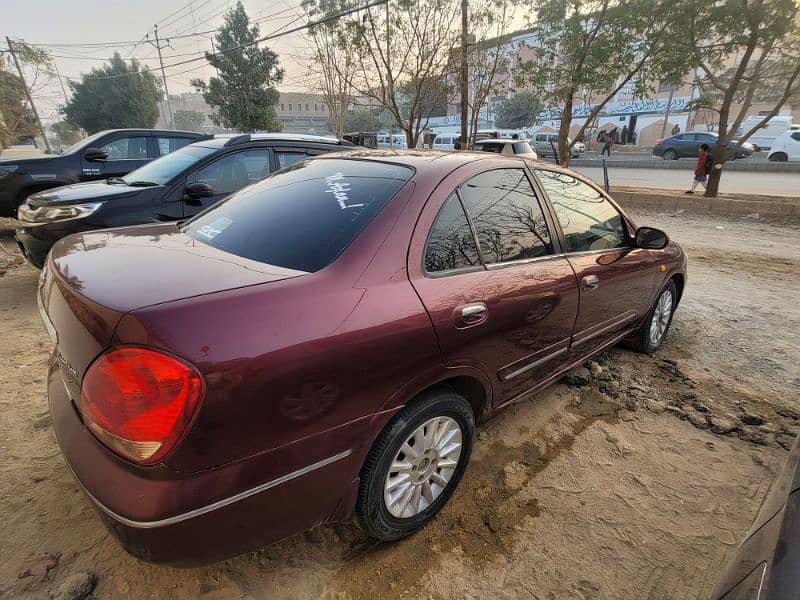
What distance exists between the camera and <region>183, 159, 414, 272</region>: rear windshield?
1705 millimetres

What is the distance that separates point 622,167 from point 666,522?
25.4 meters

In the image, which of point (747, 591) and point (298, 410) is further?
point (298, 410)

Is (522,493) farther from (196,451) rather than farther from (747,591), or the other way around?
(196,451)

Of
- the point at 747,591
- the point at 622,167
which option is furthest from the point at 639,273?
the point at 622,167

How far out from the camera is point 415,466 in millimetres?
1861

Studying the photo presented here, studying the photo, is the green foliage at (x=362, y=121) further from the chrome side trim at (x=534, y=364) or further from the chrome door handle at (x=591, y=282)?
the chrome side trim at (x=534, y=364)

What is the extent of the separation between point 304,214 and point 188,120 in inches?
3820

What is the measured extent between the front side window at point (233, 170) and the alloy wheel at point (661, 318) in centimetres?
387

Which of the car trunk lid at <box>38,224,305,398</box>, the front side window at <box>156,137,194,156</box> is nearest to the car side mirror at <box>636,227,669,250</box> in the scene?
the car trunk lid at <box>38,224,305,398</box>

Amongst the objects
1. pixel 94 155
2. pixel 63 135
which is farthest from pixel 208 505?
pixel 63 135

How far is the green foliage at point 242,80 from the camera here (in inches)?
1147

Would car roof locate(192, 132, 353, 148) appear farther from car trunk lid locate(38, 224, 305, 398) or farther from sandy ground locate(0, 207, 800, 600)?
car trunk lid locate(38, 224, 305, 398)

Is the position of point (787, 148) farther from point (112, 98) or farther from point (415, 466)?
point (112, 98)

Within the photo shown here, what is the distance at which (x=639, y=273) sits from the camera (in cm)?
303
